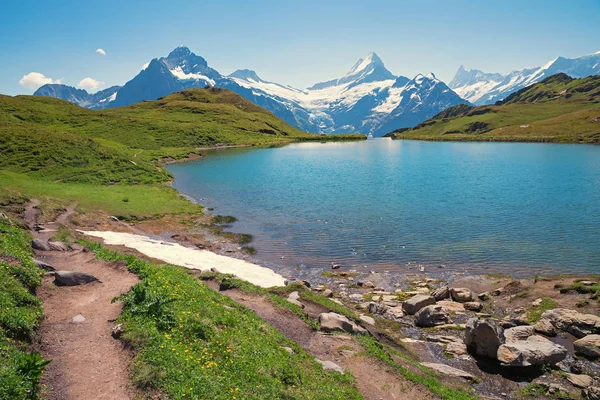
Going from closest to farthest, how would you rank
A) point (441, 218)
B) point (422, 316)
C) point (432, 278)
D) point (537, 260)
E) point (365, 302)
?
point (422, 316), point (365, 302), point (432, 278), point (537, 260), point (441, 218)

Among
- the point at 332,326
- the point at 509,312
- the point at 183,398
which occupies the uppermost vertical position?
the point at 183,398

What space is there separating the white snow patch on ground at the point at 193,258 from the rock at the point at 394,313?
30.3 ft

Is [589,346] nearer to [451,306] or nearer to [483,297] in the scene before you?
[483,297]

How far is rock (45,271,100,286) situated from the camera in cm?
2277

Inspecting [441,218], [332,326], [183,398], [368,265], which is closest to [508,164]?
[441,218]

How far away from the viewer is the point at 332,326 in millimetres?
24531

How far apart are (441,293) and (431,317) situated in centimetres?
489

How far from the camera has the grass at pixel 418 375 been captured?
19.2 m

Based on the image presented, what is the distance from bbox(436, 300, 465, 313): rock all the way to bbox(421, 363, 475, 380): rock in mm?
8657

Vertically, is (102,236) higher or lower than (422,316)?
higher

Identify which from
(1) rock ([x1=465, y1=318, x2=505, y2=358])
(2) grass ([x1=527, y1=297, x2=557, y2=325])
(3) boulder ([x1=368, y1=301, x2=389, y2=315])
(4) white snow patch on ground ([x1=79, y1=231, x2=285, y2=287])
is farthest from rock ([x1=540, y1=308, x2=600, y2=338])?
(4) white snow patch on ground ([x1=79, y1=231, x2=285, y2=287])

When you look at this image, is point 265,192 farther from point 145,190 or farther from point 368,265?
point 368,265

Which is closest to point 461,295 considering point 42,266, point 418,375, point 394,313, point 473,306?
point 473,306

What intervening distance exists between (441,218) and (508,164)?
80580 mm
